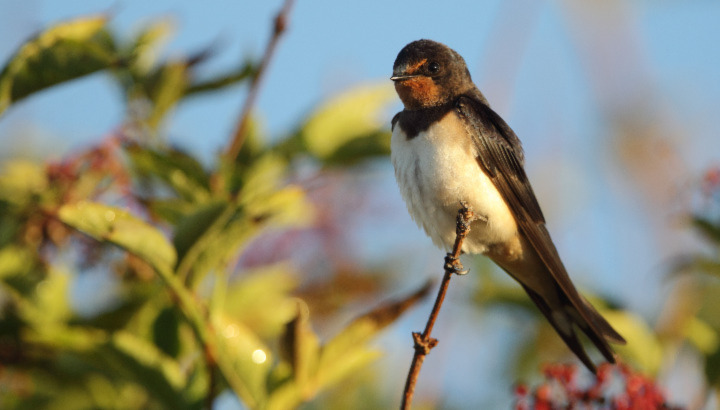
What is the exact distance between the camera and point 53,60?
2494mm

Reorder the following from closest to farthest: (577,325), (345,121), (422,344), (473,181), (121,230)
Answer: (422,344), (121,230), (345,121), (473,181), (577,325)

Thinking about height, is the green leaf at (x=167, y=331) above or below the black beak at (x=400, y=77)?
below

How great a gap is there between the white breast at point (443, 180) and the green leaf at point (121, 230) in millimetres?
1098

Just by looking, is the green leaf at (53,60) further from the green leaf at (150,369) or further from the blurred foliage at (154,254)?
the green leaf at (150,369)

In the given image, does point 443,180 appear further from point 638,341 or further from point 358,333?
point 638,341

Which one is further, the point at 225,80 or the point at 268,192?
the point at 225,80

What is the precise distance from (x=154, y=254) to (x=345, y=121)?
0.99m

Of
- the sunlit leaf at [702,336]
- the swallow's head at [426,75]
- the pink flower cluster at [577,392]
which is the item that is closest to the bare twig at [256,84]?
the swallow's head at [426,75]

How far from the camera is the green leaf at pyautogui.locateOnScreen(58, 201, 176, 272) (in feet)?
7.41

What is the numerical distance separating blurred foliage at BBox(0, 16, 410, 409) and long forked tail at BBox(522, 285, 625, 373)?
3.09 ft

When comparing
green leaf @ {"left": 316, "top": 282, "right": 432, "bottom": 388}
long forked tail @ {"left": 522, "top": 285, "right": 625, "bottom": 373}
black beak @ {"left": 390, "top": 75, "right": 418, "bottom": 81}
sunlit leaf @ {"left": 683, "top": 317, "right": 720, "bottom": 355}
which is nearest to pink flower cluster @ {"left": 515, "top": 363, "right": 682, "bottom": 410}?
long forked tail @ {"left": 522, "top": 285, "right": 625, "bottom": 373}

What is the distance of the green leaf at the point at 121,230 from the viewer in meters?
2.26

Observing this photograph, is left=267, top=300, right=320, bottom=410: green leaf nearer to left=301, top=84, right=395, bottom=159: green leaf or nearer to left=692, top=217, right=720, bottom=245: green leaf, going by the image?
left=301, top=84, right=395, bottom=159: green leaf

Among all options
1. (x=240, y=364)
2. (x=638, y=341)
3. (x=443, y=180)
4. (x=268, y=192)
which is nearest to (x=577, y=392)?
(x=638, y=341)
